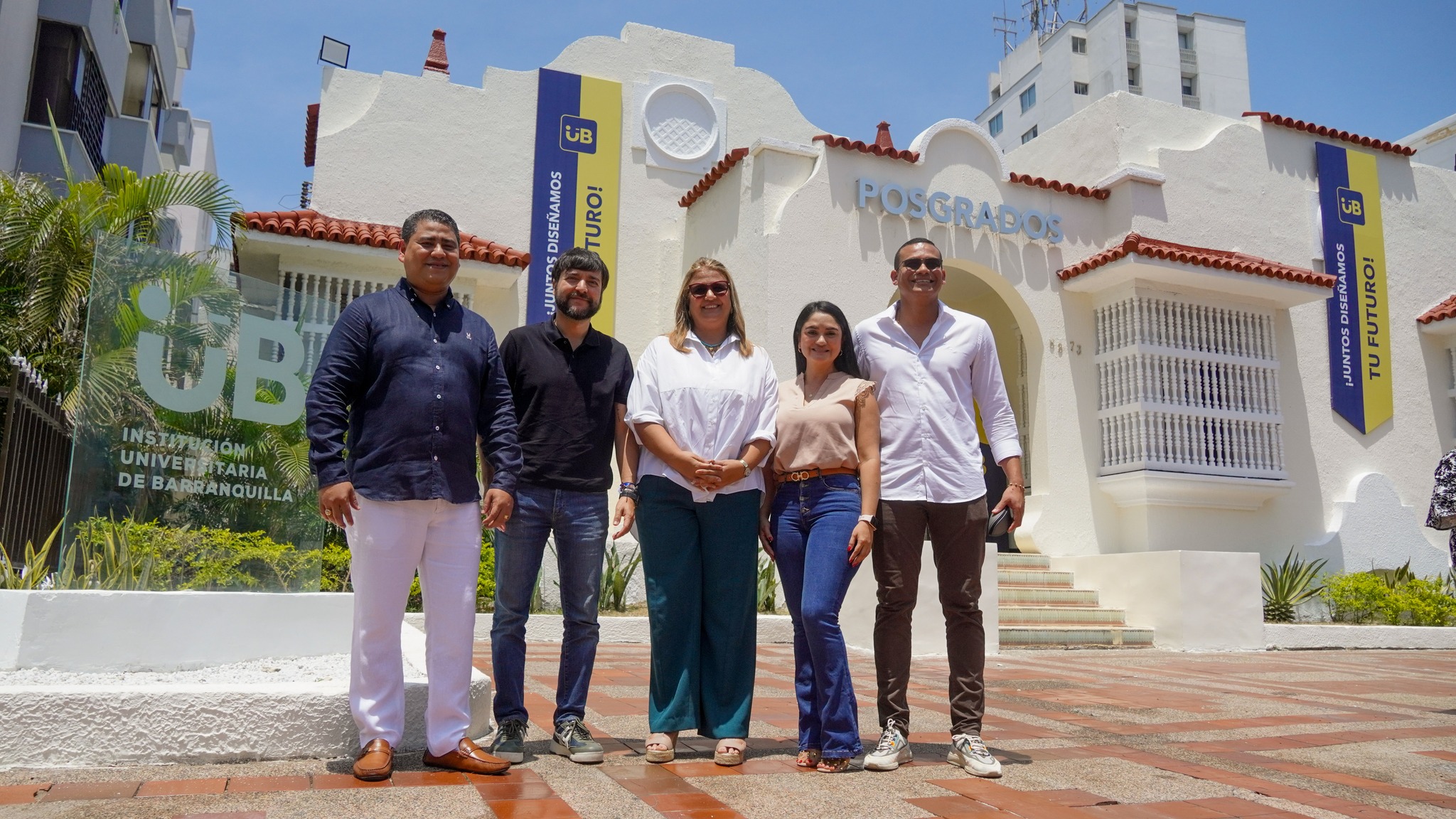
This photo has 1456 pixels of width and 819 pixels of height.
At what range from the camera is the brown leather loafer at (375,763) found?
3129 mm

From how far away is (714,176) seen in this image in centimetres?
1159

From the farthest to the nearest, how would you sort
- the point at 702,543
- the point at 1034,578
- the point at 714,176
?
the point at 714,176 < the point at 1034,578 < the point at 702,543

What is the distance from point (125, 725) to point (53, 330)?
6293 mm

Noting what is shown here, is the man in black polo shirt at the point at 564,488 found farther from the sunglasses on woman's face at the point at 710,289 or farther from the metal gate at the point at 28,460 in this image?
the metal gate at the point at 28,460

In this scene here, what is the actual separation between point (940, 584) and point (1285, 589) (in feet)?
30.1

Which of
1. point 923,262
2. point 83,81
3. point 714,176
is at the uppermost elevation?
point 83,81

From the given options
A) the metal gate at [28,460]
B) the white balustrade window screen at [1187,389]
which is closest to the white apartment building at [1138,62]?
the white balustrade window screen at [1187,389]

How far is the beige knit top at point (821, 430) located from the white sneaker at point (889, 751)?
0.93m

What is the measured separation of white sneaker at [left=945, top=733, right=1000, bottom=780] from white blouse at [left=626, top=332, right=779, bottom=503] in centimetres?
112

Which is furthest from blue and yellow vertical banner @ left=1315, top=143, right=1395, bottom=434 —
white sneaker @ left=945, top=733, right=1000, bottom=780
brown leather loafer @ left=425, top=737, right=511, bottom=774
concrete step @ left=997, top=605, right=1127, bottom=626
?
brown leather loafer @ left=425, top=737, right=511, bottom=774

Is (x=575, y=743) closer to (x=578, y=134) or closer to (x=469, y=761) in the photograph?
(x=469, y=761)

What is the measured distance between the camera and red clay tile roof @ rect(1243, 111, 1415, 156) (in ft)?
42.5

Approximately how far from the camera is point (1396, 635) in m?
10.6

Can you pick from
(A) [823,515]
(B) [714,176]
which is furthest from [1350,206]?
(A) [823,515]
